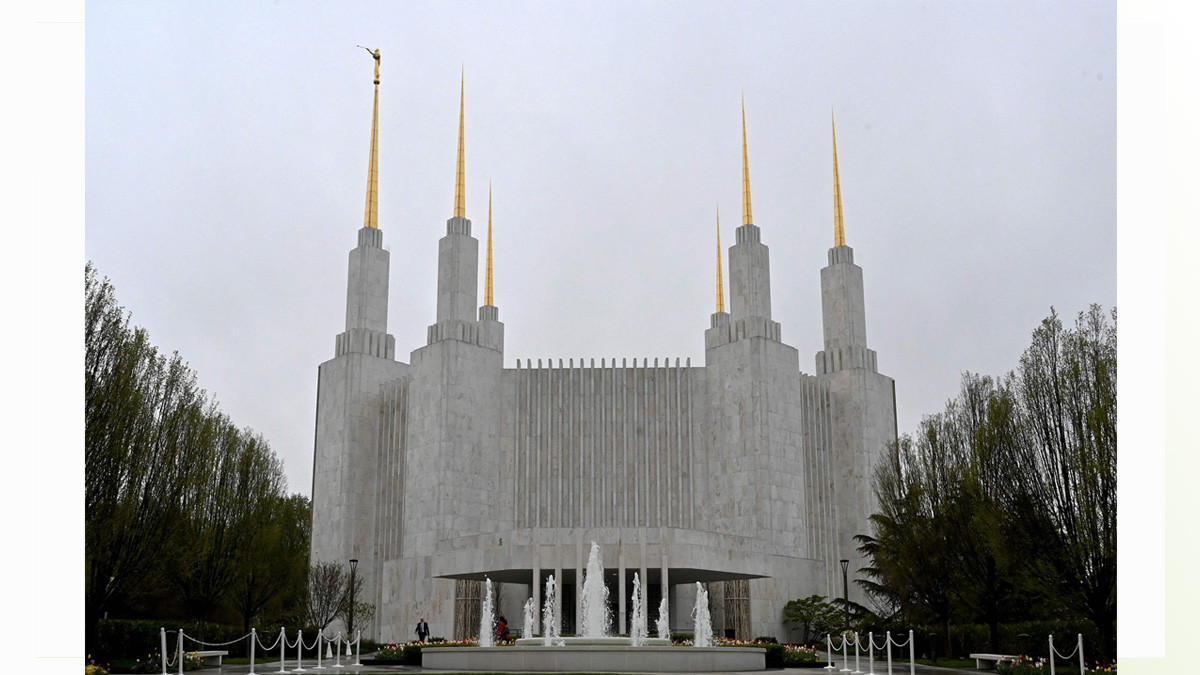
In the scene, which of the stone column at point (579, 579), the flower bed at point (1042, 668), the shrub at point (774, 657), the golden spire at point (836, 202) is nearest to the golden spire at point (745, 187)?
the golden spire at point (836, 202)

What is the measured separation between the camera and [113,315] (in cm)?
1939

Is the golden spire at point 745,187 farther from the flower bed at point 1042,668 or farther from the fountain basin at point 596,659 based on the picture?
the flower bed at point 1042,668

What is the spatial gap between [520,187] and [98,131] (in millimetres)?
27811

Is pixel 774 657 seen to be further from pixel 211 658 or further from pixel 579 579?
pixel 211 658

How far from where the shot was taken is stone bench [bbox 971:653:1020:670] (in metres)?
21.0

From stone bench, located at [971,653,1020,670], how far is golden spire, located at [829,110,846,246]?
23.3 meters

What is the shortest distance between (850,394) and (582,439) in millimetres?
10656

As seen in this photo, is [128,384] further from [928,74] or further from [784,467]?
[784,467]

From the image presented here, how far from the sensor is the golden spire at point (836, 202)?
44969 mm

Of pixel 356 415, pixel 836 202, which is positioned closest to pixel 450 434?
pixel 356 415

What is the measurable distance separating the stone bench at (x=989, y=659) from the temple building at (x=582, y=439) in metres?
12.3

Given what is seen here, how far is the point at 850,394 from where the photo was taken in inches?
1679

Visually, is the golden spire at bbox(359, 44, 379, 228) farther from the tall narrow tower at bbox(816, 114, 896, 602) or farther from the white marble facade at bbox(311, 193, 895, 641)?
the tall narrow tower at bbox(816, 114, 896, 602)

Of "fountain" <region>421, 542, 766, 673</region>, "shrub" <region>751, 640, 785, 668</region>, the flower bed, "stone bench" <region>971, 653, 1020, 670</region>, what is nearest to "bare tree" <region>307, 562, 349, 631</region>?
"fountain" <region>421, 542, 766, 673</region>
